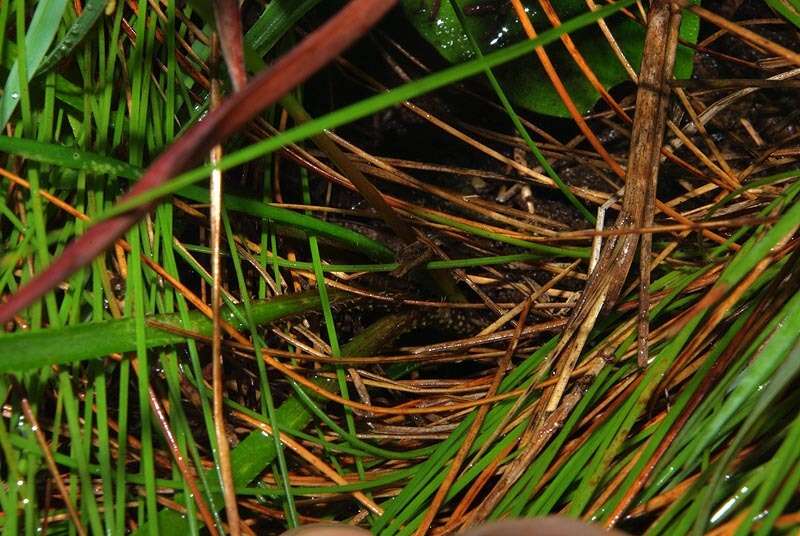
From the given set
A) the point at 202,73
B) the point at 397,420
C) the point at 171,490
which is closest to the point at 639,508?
the point at 397,420

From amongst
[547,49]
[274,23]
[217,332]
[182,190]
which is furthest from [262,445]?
[547,49]

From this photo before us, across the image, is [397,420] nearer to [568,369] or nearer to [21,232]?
[568,369]

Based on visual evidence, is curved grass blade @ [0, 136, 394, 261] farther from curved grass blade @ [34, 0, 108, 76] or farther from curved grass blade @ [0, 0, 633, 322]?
curved grass blade @ [0, 0, 633, 322]

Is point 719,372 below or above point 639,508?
above

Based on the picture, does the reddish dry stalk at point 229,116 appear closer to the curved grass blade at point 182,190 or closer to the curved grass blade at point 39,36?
the curved grass blade at point 182,190

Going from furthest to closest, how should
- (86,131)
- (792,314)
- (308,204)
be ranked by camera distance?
(308,204)
(86,131)
(792,314)

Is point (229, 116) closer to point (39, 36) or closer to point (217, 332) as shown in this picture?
point (217, 332)

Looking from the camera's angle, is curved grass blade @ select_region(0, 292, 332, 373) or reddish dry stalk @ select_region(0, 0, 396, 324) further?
curved grass blade @ select_region(0, 292, 332, 373)

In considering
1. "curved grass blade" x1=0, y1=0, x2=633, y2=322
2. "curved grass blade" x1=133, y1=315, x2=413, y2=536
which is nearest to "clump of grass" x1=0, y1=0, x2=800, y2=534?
"curved grass blade" x1=133, y1=315, x2=413, y2=536
